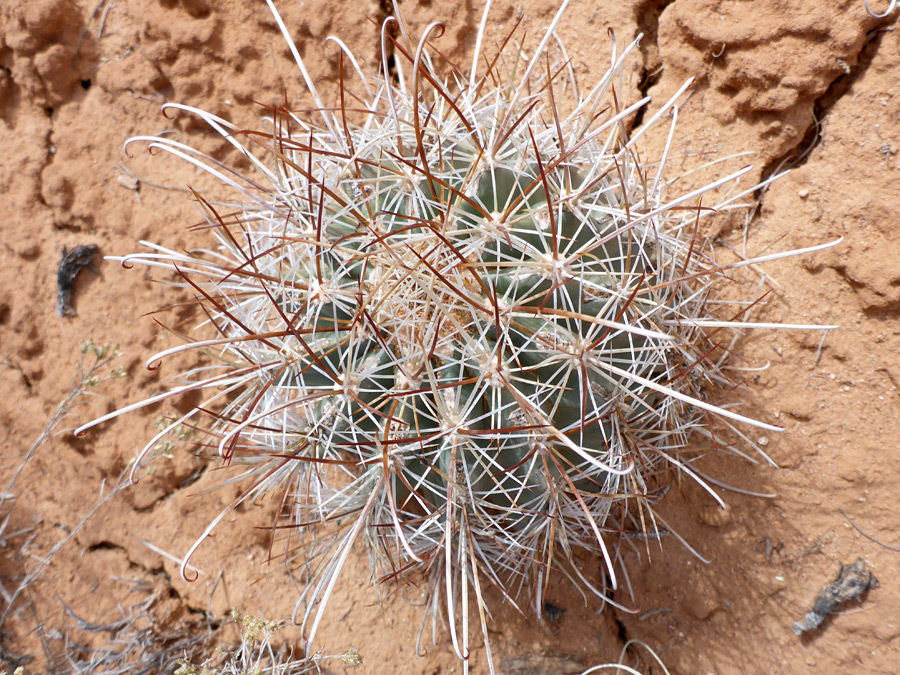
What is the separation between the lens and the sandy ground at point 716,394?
67.2 inches

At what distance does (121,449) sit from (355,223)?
142 cm

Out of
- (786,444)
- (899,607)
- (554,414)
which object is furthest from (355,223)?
(899,607)

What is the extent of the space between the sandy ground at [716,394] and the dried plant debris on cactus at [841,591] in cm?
2

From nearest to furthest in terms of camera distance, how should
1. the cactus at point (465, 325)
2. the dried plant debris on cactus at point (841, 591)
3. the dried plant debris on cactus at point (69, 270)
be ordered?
the cactus at point (465, 325), the dried plant debris on cactus at point (841, 591), the dried plant debris on cactus at point (69, 270)

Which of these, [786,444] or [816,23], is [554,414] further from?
[816,23]

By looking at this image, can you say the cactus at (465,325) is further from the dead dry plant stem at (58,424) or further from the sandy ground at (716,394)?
the dead dry plant stem at (58,424)

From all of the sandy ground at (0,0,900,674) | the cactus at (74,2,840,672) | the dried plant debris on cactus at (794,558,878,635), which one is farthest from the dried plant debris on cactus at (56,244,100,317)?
the dried plant debris on cactus at (794,558,878,635)

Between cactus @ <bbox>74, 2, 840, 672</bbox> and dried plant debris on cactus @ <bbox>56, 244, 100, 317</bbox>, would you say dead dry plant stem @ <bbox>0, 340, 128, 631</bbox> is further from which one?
cactus @ <bbox>74, 2, 840, 672</bbox>

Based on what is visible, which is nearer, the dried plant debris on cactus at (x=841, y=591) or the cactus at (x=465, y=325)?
the cactus at (x=465, y=325)

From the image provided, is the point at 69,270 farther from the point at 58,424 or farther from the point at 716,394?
the point at 716,394

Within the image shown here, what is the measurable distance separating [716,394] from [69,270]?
2333 mm

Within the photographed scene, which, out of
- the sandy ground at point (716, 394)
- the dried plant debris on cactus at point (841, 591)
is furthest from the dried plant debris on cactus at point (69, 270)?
the dried plant debris on cactus at point (841, 591)

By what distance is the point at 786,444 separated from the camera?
179cm

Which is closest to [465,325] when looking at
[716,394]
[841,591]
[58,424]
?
[716,394]
